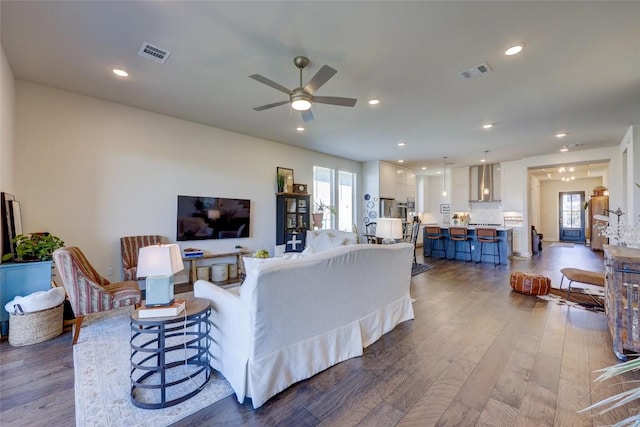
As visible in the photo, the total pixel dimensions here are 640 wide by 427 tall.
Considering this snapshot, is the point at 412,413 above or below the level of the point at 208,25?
below

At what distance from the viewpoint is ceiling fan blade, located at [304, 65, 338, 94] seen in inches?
109

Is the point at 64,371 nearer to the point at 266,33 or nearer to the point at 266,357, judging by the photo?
the point at 266,357

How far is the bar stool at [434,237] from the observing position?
27.1 ft

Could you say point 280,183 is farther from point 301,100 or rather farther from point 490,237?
point 490,237

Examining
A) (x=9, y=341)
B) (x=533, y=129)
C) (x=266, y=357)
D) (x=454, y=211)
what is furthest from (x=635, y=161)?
(x=9, y=341)

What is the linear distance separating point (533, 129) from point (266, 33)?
5551 mm

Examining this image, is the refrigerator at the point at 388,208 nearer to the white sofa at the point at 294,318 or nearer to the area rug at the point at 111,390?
the white sofa at the point at 294,318

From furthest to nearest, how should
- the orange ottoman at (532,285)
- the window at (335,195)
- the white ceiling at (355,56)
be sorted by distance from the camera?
the window at (335,195) → the orange ottoman at (532,285) → the white ceiling at (355,56)

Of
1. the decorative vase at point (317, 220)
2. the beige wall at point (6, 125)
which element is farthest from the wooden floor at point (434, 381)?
the decorative vase at point (317, 220)

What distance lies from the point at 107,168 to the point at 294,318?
4.07 metres

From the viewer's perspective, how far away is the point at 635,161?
532cm

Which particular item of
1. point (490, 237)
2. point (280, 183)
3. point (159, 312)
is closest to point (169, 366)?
point (159, 312)

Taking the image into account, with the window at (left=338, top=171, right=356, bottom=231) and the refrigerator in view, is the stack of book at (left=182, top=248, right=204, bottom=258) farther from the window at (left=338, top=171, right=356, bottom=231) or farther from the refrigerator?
the refrigerator

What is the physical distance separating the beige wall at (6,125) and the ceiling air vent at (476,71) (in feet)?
16.9
